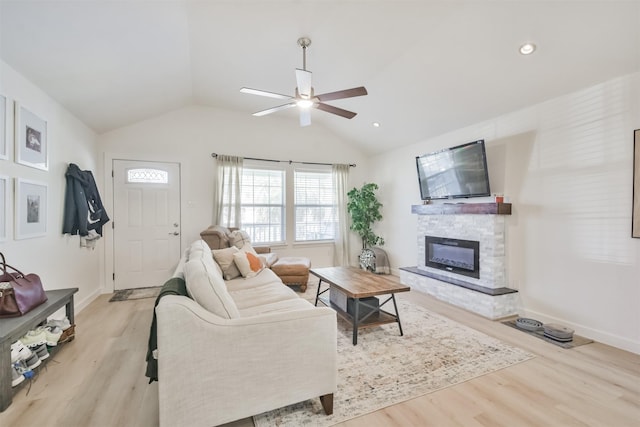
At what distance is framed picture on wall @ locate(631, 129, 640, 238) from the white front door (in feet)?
18.5

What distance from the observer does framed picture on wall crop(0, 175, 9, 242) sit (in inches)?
85.5

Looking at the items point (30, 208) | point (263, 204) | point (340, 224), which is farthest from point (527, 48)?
point (30, 208)

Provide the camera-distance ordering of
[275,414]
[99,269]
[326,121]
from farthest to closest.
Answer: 1. [326,121]
2. [99,269]
3. [275,414]

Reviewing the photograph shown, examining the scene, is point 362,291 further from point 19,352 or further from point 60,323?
point 60,323

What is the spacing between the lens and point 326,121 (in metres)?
5.47

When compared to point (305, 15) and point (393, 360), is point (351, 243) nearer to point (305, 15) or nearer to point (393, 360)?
point (393, 360)

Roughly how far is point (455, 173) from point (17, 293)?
15.3 ft

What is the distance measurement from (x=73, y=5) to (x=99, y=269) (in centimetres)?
362

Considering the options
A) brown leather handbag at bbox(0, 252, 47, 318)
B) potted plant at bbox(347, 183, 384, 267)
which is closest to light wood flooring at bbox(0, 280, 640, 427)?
brown leather handbag at bbox(0, 252, 47, 318)

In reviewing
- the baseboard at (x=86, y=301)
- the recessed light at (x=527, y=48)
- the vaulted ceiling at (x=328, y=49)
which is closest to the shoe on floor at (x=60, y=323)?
the baseboard at (x=86, y=301)

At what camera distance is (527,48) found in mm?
2580

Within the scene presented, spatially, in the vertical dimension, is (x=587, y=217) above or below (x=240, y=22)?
below

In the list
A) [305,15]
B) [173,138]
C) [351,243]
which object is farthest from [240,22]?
[351,243]

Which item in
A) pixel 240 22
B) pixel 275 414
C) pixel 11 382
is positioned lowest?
pixel 275 414
